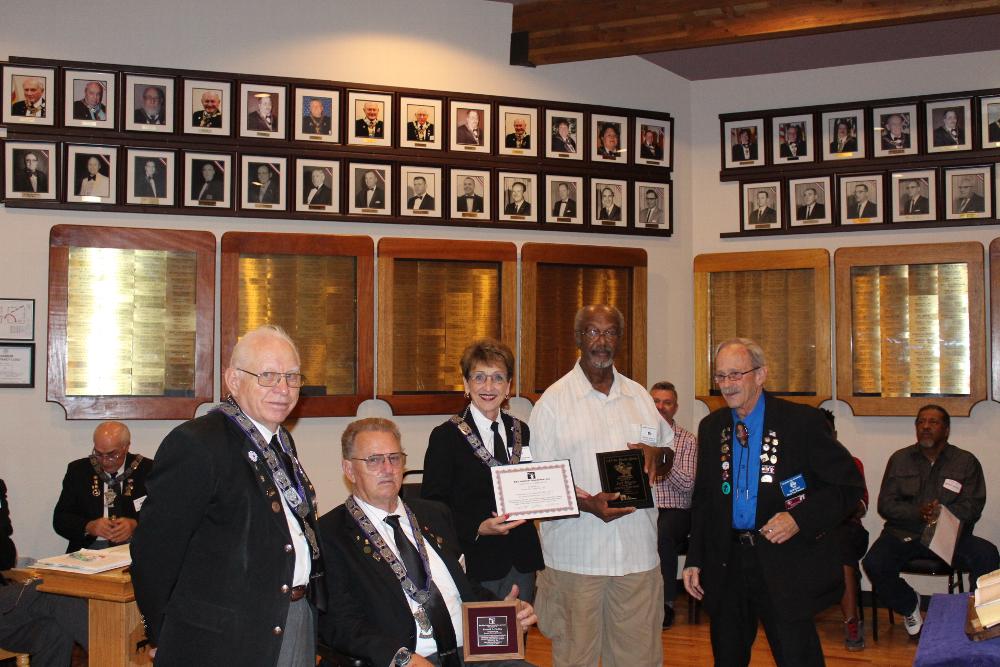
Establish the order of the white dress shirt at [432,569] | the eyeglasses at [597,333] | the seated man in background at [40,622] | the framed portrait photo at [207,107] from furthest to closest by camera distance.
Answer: the framed portrait photo at [207,107] < the seated man in background at [40,622] < the eyeglasses at [597,333] < the white dress shirt at [432,569]

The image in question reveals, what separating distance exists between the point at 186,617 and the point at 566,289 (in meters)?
4.29

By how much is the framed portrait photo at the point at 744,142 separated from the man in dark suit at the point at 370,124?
2503mm

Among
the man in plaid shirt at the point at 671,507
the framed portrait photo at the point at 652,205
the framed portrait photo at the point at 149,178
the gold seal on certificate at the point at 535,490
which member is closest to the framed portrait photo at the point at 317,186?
the framed portrait photo at the point at 149,178

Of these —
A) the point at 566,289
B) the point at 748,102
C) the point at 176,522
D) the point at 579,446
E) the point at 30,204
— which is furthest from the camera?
the point at 748,102

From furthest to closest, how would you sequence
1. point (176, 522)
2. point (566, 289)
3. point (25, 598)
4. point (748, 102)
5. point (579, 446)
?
point (748, 102) < point (566, 289) < point (25, 598) < point (579, 446) < point (176, 522)

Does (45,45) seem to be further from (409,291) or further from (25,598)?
(25,598)

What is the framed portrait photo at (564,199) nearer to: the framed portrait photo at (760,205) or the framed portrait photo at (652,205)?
the framed portrait photo at (652,205)

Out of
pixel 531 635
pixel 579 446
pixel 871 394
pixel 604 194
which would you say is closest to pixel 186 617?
pixel 579 446

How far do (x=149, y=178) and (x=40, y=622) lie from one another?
2.54 m

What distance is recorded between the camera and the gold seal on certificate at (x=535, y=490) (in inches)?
132

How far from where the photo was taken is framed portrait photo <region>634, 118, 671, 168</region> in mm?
6680

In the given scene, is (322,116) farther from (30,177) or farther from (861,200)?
(861,200)

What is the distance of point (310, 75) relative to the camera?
5.93 m

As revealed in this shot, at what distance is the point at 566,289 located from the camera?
640cm
